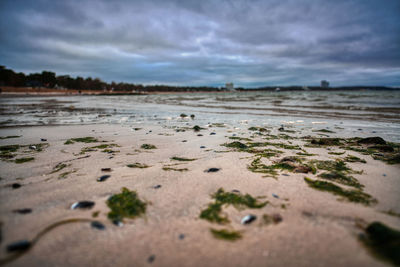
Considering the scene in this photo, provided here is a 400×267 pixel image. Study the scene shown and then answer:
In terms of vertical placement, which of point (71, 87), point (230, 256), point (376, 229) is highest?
point (71, 87)

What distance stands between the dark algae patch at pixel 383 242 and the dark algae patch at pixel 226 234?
101cm

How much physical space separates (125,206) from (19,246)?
835 millimetres

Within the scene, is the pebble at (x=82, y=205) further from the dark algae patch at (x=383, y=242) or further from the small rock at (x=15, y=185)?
the dark algae patch at (x=383, y=242)

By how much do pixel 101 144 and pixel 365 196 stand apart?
202 inches

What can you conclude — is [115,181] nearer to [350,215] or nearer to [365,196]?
[350,215]

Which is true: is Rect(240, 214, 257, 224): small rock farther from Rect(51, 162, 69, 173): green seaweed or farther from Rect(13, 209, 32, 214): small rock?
Rect(51, 162, 69, 173): green seaweed

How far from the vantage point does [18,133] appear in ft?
20.1

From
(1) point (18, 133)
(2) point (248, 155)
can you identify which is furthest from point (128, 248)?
(1) point (18, 133)

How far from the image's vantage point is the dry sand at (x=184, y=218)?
1.48m

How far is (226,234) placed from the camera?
1750 millimetres

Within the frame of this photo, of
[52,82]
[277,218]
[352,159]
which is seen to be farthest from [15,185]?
[52,82]

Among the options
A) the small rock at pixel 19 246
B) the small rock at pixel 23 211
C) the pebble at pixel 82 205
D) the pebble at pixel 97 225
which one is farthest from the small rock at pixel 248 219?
the small rock at pixel 23 211

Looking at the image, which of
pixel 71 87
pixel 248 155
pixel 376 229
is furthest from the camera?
pixel 71 87

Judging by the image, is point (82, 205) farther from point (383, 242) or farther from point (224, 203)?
point (383, 242)
